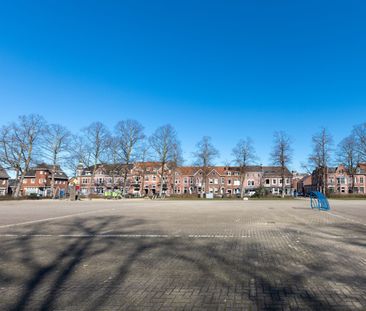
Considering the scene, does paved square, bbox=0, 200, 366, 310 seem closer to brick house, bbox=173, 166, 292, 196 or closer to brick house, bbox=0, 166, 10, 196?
brick house, bbox=173, 166, 292, 196

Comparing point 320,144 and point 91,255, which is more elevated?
point 320,144

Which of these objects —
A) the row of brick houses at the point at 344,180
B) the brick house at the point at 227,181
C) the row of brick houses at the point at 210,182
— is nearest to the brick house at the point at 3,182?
the row of brick houses at the point at 210,182

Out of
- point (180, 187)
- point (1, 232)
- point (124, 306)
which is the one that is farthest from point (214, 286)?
point (180, 187)

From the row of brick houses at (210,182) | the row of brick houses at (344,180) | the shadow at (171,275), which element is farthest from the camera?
the row of brick houses at (210,182)

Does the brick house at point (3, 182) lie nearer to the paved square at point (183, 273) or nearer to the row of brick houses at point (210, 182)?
the row of brick houses at point (210, 182)

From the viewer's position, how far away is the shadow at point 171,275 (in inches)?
173

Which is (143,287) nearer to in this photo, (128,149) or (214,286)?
(214,286)

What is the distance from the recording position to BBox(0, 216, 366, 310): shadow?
4383mm

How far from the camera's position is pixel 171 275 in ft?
18.9

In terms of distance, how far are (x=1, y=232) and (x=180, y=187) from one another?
8315 cm

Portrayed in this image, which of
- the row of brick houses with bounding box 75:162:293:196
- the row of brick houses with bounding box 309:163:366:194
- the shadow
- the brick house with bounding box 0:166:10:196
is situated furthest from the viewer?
the row of brick houses with bounding box 75:162:293:196

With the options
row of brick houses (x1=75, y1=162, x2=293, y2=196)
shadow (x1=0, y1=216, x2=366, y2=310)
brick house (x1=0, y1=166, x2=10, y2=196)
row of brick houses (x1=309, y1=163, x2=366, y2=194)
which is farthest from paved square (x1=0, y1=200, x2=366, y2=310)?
row of brick houses (x1=309, y1=163, x2=366, y2=194)

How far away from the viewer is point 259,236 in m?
10.4

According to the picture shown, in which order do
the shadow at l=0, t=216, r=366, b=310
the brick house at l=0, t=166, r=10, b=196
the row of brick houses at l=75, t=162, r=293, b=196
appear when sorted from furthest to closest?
the row of brick houses at l=75, t=162, r=293, b=196 → the brick house at l=0, t=166, r=10, b=196 → the shadow at l=0, t=216, r=366, b=310
